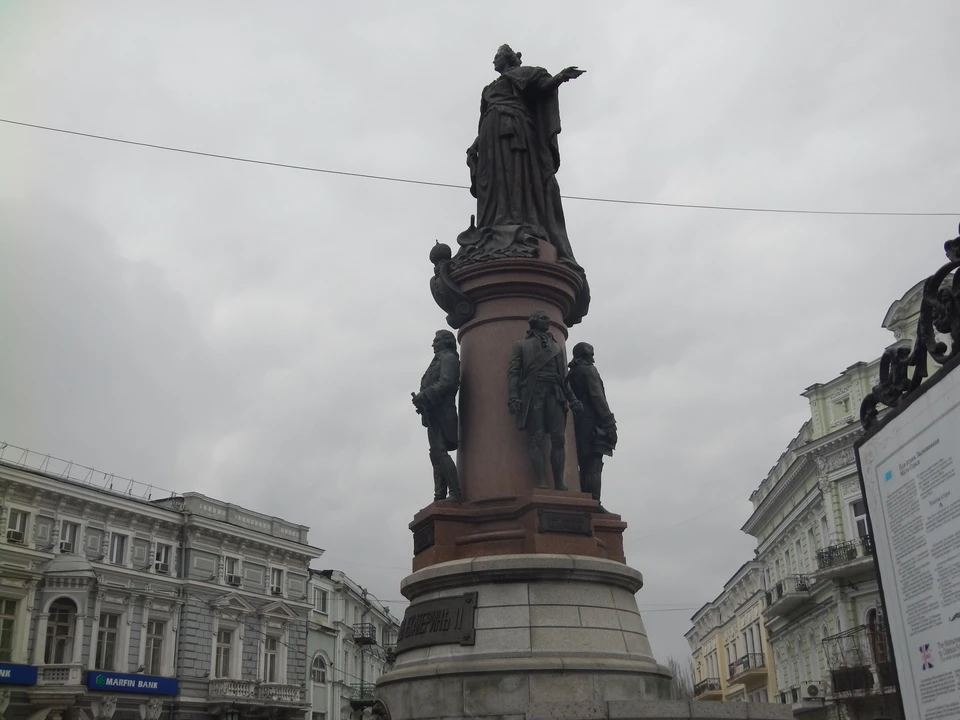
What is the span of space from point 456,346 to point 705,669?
71541 millimetres

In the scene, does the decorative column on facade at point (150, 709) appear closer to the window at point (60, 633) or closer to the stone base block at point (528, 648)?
the window at point (60, 633)

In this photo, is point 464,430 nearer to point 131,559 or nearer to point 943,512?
point 943,512

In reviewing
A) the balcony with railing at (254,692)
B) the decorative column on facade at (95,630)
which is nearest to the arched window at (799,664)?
the balcony with railing at (254,692)

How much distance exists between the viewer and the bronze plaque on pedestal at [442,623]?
9.32 meters

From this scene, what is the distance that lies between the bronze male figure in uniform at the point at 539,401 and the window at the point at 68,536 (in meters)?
29.6

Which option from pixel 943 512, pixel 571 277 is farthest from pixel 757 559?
pixel 943 512

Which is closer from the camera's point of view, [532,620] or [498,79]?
[532,620]

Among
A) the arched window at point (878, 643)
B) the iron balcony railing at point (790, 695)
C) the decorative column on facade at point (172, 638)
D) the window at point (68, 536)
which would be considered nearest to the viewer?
the arched window at point (878, 643)

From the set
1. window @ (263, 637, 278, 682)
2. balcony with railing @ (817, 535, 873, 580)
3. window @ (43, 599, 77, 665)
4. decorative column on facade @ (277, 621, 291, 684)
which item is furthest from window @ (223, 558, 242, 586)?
balcony with railing @ (817, 535, 873, 580)

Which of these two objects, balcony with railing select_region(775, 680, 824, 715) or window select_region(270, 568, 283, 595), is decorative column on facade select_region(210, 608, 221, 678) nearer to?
window select_region(270, 568, 283, 595)

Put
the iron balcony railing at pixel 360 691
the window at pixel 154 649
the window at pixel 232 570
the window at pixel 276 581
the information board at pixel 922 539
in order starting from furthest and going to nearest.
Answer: the iron balcony railing at pixel 360 691
the window at pixel 276 581
the window at pixel 232 570
the window at pixel 154 649
the information board at pixel 922 539

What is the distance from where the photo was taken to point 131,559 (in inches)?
1481

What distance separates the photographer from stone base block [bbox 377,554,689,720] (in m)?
8.76

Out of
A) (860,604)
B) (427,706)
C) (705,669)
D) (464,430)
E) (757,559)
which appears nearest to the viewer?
(427,706)
